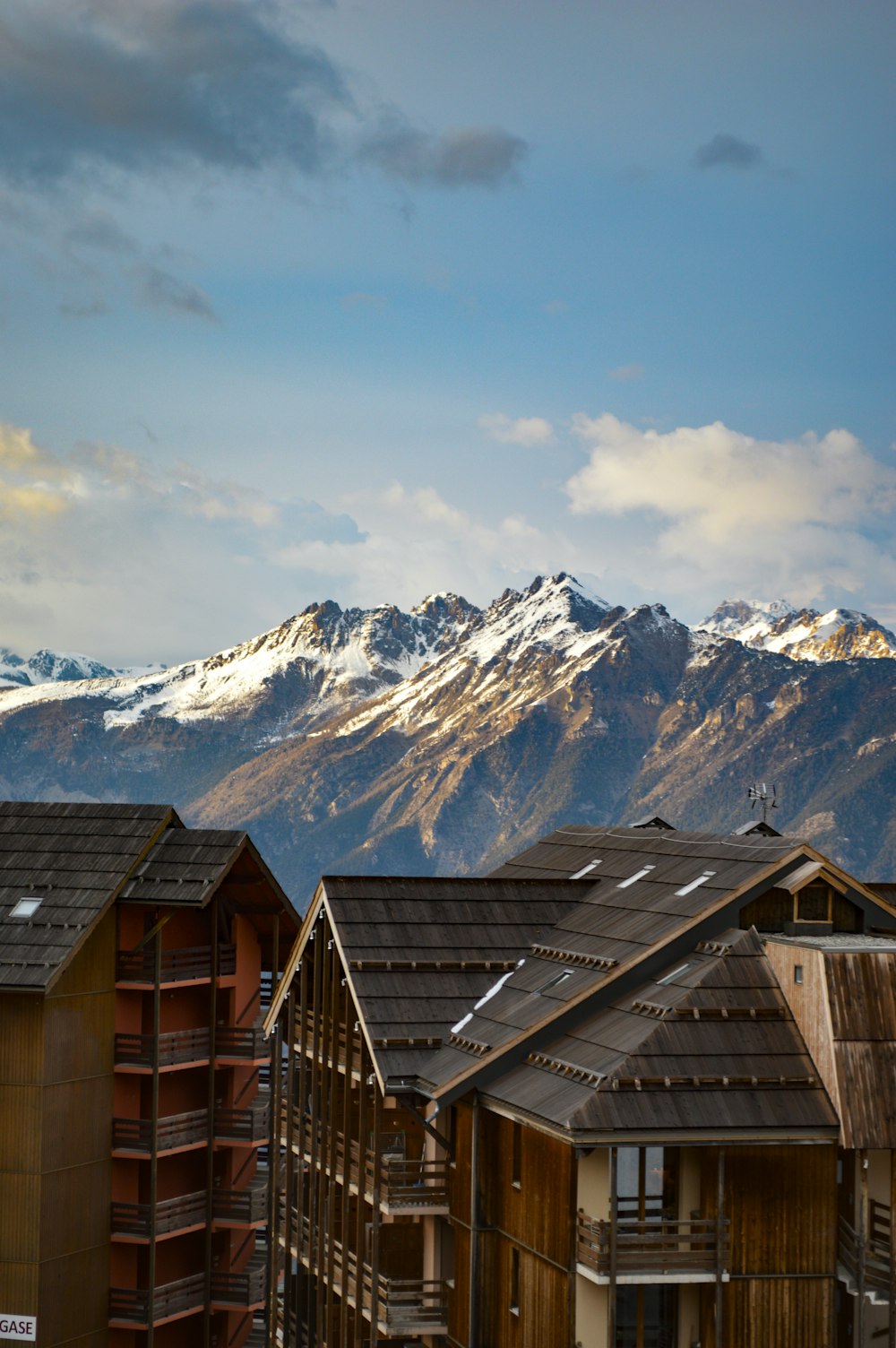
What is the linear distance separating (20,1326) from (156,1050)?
7.95 metres

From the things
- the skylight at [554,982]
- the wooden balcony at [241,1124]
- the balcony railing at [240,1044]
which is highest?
the skylight at [554,982]

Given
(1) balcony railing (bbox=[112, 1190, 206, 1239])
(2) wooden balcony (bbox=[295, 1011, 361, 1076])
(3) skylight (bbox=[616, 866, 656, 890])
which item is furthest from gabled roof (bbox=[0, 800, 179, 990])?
(3) skylight (bbox=[616, 866, 656, 890])

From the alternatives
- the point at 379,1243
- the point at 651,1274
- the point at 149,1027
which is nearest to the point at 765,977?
the point at 651,1274

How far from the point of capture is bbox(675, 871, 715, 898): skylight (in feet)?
117

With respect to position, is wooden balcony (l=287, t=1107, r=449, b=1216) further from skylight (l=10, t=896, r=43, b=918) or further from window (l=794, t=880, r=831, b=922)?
skylight (l=10, t=896, r=43, b=918)

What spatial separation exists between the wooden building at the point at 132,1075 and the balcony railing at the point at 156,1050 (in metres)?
0.05

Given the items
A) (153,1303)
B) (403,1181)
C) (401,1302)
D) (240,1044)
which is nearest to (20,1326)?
(153,1303)

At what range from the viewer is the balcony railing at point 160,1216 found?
47062mm

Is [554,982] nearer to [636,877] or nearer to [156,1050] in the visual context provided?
[636,877]

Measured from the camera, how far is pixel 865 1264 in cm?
3088

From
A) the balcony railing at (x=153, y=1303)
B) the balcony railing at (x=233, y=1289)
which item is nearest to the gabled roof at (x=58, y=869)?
the balcony railing at (x=153, y=1303)

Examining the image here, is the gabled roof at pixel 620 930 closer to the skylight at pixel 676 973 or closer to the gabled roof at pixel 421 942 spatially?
the skylight at pixel 676 973

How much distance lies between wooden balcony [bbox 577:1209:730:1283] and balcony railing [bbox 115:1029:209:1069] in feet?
64.7

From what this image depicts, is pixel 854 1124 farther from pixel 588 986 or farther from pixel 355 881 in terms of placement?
pixel 355 881
